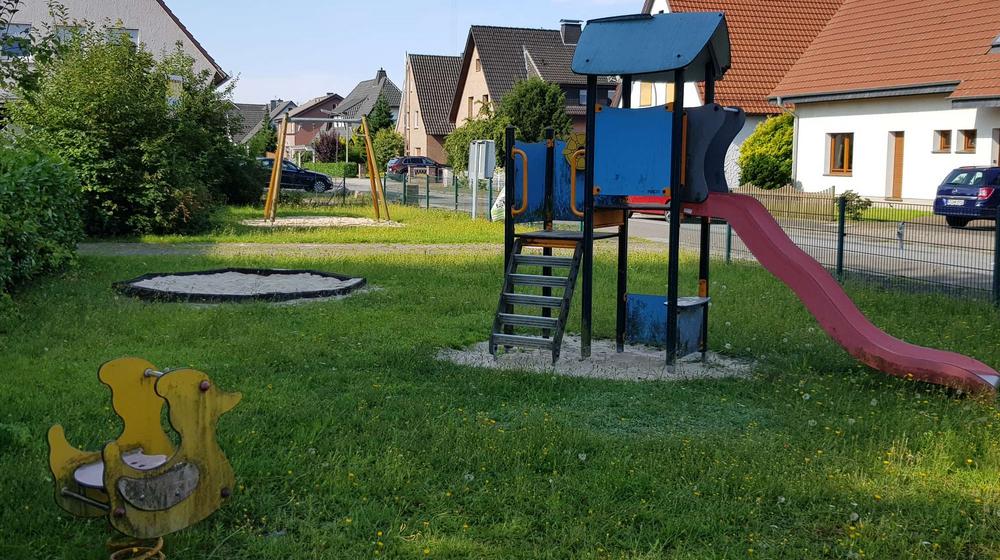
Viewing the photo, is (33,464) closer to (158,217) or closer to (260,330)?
(260,330)

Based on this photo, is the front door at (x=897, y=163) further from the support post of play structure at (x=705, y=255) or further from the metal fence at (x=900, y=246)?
the support post of play structure at (x=705, y=255)

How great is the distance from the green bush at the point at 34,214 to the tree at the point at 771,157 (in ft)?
86.4

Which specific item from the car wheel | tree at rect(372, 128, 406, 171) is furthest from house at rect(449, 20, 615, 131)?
the car wheel

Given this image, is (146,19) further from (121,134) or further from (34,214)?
(34,214)

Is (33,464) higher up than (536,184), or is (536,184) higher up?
(536,184)

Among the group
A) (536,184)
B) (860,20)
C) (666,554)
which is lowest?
(666,554)

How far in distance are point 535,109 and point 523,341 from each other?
38986 mm

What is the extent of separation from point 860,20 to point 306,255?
2487 centimetres

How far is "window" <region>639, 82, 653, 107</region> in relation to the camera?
43.3m

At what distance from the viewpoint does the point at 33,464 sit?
583cm

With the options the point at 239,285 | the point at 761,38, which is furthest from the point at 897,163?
the point at 239,285

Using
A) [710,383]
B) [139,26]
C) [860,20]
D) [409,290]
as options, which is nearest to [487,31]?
[139,26]

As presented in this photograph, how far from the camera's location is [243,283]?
13.9 m

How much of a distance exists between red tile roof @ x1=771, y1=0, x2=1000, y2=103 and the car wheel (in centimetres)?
1361
